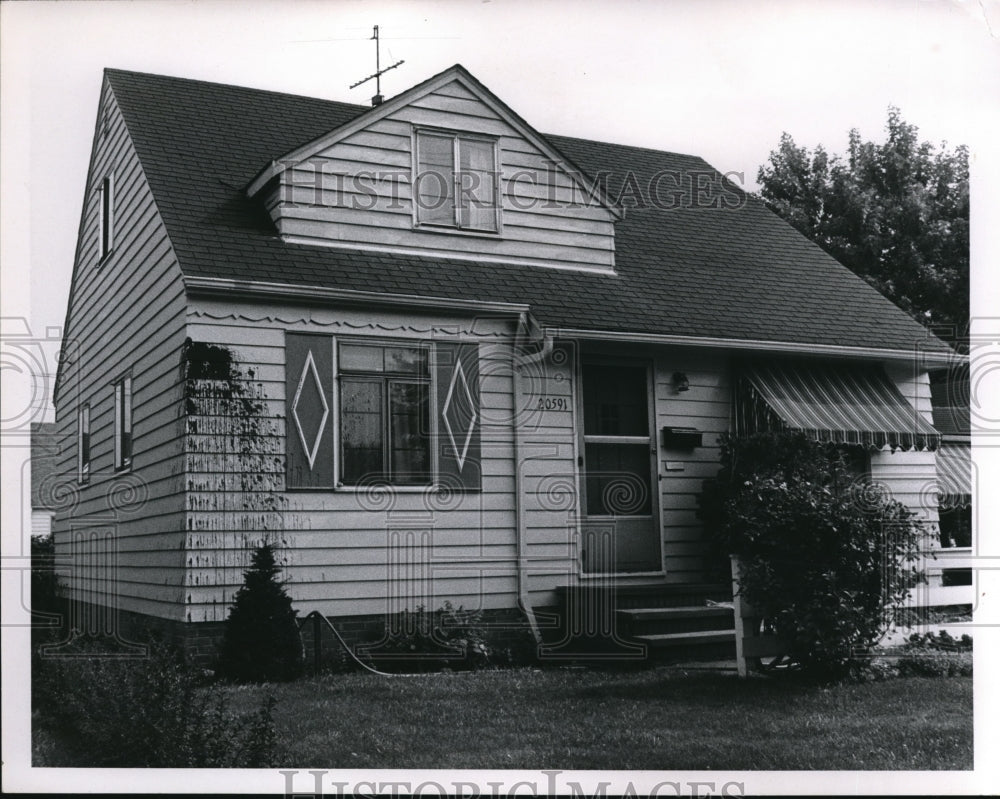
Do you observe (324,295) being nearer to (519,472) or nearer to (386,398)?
(386,398)

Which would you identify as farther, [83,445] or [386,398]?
[83,445]

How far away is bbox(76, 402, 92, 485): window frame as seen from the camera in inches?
525

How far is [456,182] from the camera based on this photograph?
11711 mm

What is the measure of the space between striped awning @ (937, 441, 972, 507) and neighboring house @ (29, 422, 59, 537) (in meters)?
11.0

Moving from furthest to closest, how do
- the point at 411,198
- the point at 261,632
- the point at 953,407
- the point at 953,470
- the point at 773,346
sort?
the point at 953,407 → the point at 953,470 → the point at 773,346 → the point at 411,198 → the point at 261,632

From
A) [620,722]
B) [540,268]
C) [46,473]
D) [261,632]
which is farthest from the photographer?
[46,473]

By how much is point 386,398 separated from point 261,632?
244 cm

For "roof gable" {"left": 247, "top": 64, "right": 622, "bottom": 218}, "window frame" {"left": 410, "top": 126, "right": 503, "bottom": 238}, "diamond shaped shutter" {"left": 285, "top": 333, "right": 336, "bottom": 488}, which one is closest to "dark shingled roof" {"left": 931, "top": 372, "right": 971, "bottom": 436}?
"roof gable" {"left": 247, "top": 64, "right": 622, "bottom": 218}

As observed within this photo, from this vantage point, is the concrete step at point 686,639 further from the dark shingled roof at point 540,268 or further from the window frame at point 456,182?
the window frame at point 456,182

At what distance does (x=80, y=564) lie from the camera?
13023 mm

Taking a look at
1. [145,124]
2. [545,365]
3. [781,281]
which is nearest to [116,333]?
[145,124]

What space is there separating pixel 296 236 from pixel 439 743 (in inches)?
212

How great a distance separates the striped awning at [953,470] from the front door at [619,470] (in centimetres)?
425

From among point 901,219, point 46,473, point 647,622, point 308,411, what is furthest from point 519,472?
point 901,219
